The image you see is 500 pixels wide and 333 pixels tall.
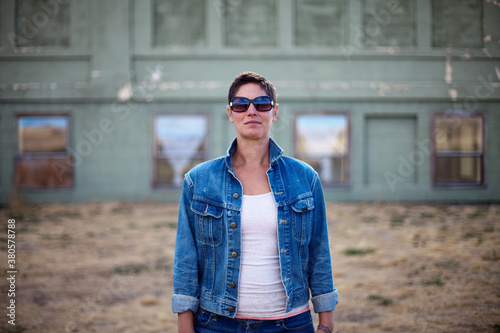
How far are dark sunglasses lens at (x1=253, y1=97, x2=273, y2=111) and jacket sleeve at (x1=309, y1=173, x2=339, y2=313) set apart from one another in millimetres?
468

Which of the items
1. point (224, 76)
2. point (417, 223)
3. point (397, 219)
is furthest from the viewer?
point (224, 76)

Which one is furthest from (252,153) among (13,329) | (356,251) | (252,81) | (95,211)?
(95,211)

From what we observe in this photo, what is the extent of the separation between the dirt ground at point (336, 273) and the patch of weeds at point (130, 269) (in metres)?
0.03

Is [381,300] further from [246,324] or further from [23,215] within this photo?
[23,215]

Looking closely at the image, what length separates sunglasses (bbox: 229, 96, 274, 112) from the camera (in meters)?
2.13

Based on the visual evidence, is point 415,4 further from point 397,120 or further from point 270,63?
point 270,63

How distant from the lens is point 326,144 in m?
13.5

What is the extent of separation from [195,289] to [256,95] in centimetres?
101

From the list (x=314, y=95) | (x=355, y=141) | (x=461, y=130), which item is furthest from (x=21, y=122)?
(x=461, y=130)

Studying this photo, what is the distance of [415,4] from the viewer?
13.4 m

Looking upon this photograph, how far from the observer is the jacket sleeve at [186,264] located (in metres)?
2.05

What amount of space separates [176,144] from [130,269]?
7.51 m

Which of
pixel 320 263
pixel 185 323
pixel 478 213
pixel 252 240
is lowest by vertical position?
pixel 478 213

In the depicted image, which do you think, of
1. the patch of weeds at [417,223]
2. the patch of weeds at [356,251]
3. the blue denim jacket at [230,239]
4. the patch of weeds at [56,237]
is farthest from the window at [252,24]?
the blue denim jacket at [230,239]
